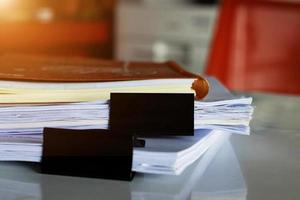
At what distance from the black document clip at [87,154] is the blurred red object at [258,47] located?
3.09 feet

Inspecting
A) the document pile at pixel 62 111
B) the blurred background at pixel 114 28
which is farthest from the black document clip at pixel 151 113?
the blurred background at pixel 114 28

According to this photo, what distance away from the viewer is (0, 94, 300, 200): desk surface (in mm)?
461

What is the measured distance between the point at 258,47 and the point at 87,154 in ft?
3.44

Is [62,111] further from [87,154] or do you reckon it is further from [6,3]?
[6,3]

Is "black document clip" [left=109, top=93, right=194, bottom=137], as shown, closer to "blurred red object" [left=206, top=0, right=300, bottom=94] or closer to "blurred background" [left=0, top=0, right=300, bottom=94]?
"blurred red object" [left=206, top=0, right=300, bottom=94]

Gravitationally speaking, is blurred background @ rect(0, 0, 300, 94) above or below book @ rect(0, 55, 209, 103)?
below

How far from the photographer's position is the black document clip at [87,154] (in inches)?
19.1

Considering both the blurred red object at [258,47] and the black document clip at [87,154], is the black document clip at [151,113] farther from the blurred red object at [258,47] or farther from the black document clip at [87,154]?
the blurred red object at [258,47]

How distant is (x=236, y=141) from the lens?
0.65 m

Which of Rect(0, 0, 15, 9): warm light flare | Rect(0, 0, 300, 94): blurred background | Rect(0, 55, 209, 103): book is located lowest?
Rect(0, 0, 300, 94): blurred background

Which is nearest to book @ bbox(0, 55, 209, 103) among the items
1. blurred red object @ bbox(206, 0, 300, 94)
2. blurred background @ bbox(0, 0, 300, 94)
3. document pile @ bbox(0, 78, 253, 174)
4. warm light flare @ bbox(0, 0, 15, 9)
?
document pile @ bbox(0, 78, 253, 174)

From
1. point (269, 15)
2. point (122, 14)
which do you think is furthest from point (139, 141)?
point (122, 14)

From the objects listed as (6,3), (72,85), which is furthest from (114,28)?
(72,85)

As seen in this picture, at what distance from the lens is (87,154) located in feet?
1.62
